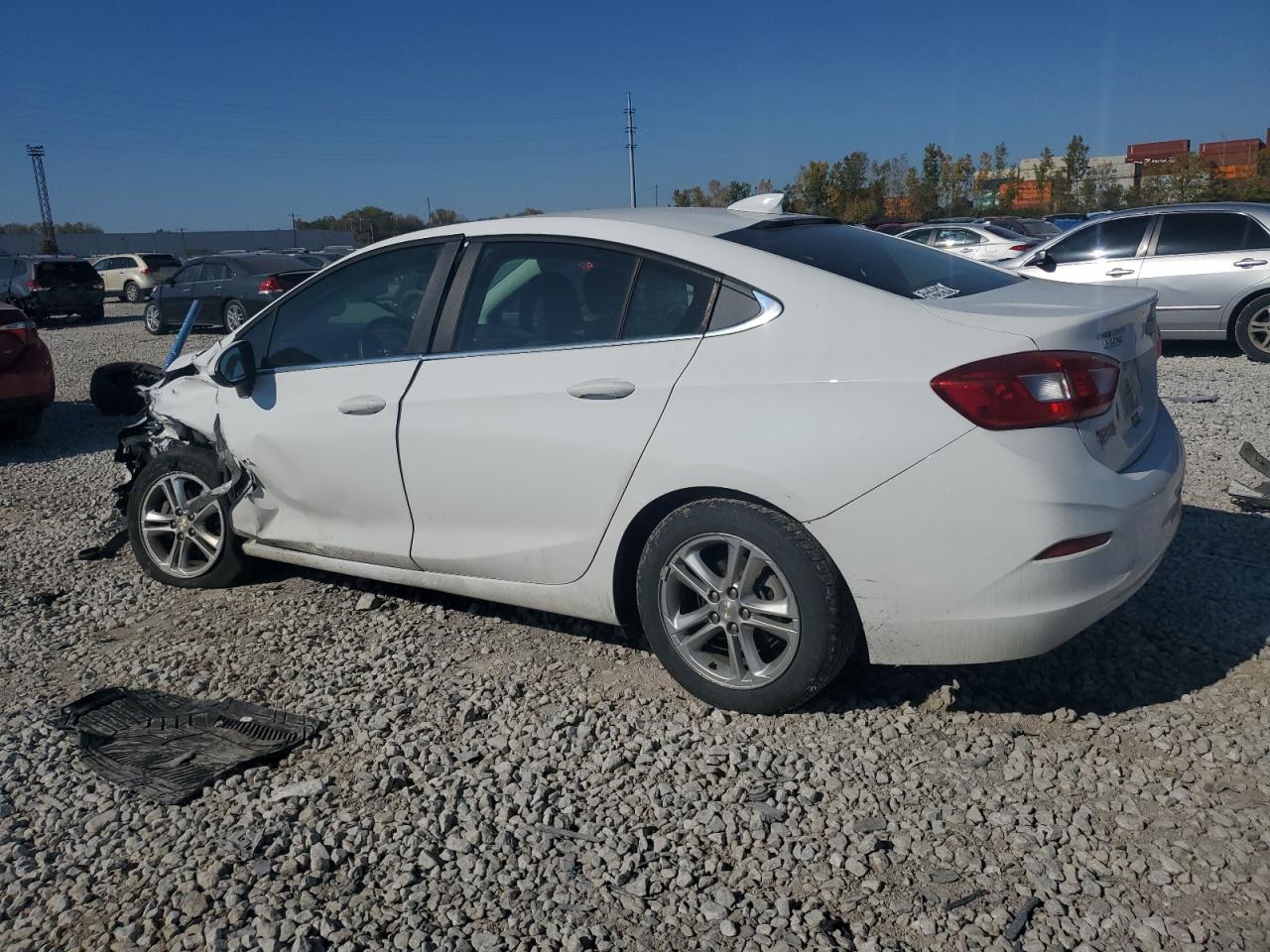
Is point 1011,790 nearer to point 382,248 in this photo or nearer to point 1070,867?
point 1070,867

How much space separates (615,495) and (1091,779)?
171 centimetres

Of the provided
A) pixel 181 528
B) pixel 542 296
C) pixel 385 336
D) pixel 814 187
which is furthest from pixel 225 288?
pixel 814 187

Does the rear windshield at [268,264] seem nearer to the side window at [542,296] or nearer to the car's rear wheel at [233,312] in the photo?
the car's rear wheel at [233,312]

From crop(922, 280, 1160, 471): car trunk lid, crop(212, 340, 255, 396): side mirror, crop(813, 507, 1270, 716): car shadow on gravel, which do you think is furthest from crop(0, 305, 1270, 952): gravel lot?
crop(212, 340, 255, 396): side mirror

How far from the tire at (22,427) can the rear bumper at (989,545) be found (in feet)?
27.9

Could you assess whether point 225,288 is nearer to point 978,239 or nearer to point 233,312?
point 233,312

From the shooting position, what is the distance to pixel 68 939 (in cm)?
260

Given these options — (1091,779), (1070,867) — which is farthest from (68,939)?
(1091,779)

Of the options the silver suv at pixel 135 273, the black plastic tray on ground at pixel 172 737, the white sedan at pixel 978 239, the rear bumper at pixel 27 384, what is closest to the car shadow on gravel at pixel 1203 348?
the white sedan at pixel 978 239

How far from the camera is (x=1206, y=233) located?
11.2 metres

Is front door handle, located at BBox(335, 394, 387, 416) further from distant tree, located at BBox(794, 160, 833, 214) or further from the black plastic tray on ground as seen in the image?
distant tree, located at BBox(794, 160, 833, 214)

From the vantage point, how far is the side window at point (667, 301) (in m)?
3.55

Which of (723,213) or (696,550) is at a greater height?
(723,213)

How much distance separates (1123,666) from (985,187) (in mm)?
59180
